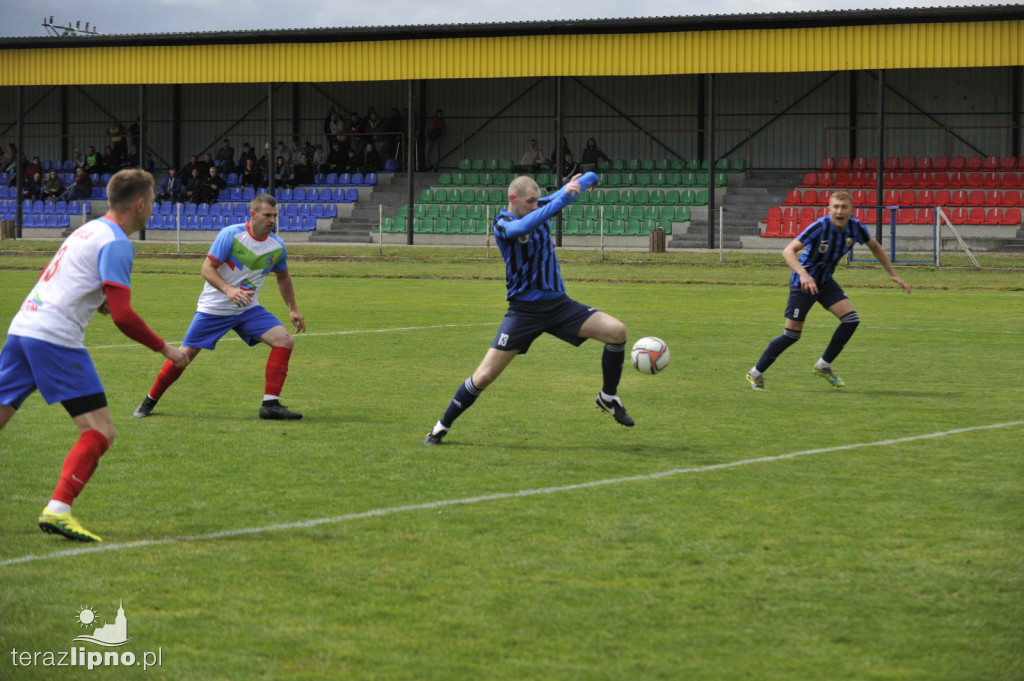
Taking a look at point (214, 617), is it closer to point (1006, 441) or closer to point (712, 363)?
point (1006, 441)

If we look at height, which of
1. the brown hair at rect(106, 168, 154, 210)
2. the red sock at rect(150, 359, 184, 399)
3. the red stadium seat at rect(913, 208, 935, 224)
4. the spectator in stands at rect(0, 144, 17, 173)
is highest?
the spectator in stands at rect(0, 144, 17, 173)

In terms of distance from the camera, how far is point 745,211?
39.9 meters

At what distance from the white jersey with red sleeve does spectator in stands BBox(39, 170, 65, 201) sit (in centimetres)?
4471

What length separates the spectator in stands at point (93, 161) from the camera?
160 ft

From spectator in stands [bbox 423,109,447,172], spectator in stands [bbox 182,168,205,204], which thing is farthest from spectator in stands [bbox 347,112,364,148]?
spectator in stands [bbox 182,168,205,204]

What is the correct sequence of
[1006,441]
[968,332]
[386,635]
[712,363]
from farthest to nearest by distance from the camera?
[968,332] → [712,363] → [1006,441] → [386,635]

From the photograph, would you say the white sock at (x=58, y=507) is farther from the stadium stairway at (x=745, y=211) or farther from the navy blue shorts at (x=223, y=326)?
the stadium stairway at (x=745, y=211)

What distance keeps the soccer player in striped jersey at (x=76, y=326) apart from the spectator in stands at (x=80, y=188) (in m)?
43.4

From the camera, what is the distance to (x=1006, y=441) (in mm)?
8953

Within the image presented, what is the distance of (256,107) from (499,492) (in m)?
46.1

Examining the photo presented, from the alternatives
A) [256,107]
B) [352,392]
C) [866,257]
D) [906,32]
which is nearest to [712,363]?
[352,392]

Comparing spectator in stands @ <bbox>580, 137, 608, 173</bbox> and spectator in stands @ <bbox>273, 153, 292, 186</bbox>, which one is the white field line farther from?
spectator in stands @ <bbox>273, 153, 292, 186</bbox>

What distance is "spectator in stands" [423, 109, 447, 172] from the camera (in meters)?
46.2

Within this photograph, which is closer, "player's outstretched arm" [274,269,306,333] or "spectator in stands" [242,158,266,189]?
"player's outstretched arm" [274,269,306,333]
